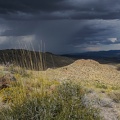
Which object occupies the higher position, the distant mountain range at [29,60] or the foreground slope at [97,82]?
the distant mountain range at [29,60]

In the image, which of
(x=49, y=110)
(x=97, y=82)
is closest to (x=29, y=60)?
(x=97, y=82)

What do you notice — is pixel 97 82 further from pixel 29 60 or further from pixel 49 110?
pixel 49 110

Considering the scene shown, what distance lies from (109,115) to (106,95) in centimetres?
328

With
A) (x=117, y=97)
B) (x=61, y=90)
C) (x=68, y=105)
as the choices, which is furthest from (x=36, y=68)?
(x=117, y=97)

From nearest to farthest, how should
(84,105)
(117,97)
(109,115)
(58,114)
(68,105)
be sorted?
(58,114) → (68,105) → (84,105) → (109,115) → (117,97)

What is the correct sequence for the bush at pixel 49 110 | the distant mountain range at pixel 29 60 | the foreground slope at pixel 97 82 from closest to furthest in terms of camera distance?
the bush at pixel 49 110, the distant mountain range at pixel 29 60, the foreground slope at pixel 97 82

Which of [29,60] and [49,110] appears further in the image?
[29,60]

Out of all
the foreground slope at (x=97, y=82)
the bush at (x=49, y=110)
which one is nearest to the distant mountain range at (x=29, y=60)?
the bush at (x=49, y=110)

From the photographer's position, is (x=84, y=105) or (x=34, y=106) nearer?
(x=34, y=106)

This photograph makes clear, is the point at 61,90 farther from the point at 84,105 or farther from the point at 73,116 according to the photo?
the point at 73,116

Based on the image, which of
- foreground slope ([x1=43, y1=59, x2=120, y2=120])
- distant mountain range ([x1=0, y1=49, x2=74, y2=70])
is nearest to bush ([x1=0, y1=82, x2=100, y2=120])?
foreground slope ([x1=43, y1=59, x2=120, y2=120])

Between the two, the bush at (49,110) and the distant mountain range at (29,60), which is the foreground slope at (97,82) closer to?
the bush at (49,110)

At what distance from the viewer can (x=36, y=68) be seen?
30.8 feet

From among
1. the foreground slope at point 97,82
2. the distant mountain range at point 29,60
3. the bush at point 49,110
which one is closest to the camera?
the bush at point 49,110
